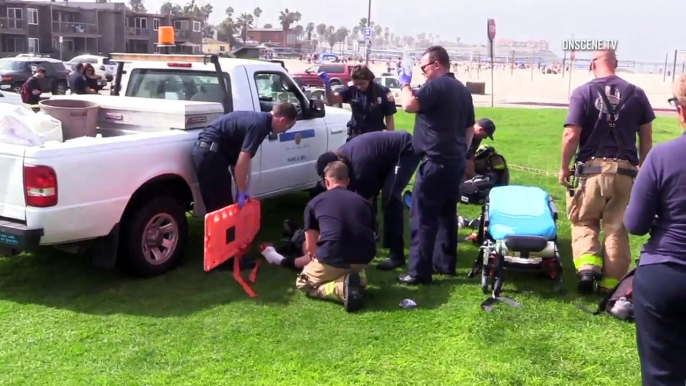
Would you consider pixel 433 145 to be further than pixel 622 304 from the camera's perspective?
Yes

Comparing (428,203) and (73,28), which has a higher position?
(73,28)

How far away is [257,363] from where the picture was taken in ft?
13.4

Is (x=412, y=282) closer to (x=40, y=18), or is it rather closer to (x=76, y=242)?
(x=76, y=242)

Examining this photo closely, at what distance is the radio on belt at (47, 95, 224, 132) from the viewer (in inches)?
230

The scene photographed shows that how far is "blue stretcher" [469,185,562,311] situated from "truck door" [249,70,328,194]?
219cm

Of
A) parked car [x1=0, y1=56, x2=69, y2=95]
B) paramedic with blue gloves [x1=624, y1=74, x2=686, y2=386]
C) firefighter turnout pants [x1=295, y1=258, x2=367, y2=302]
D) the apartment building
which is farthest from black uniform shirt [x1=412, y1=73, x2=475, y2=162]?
the apartment building

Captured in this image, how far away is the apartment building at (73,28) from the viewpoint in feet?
190

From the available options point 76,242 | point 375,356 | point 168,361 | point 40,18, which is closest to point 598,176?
point 375,356

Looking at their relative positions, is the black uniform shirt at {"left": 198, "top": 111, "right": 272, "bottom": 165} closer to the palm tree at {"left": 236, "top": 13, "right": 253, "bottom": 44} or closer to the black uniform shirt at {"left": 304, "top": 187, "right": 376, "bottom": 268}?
the black uniform shirt at {"left": 304, "top": 187, "right": 376, "bottom": 268}

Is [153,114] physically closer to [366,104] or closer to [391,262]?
[391,262]

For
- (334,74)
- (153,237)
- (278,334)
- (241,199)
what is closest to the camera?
(278,334)

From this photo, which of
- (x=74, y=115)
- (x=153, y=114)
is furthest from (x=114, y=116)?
(x=153, y=114)

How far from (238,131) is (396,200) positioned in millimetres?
1545

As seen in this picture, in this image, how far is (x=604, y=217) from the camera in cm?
542
